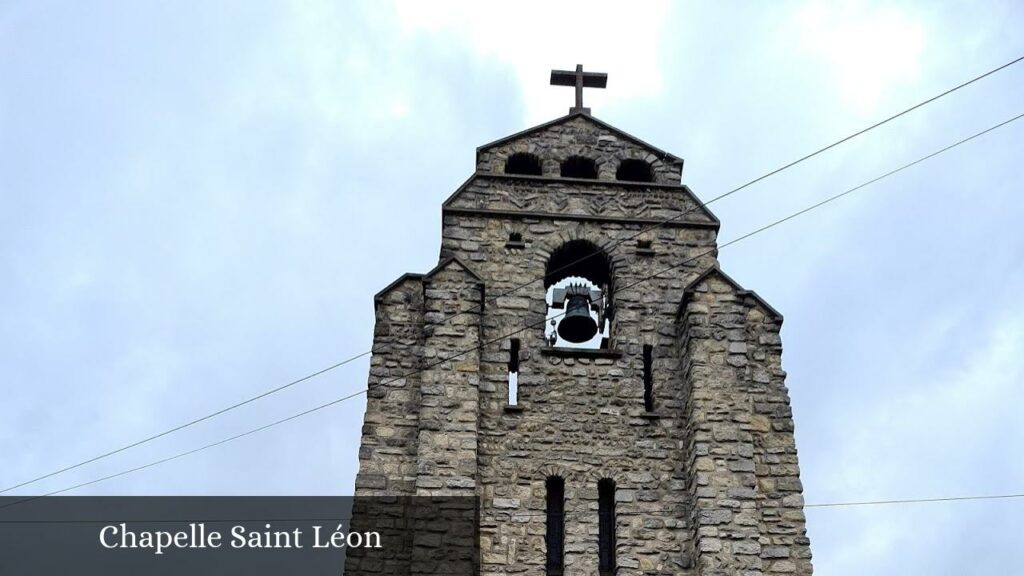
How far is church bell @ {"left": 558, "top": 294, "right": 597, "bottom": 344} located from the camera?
16.8m

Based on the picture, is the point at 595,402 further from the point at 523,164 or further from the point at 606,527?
the point at 523,164

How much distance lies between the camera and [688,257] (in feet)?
57.0

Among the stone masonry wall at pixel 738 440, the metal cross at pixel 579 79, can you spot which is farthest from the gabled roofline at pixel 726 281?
the metal cross at pixel 579 79

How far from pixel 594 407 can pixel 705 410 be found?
1406 millimetres

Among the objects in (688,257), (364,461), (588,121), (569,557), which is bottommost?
(569,557)

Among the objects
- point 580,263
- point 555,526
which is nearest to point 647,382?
point 580,263

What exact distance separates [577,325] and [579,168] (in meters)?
2.94

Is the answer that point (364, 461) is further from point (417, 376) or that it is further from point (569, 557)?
point (569, 557)

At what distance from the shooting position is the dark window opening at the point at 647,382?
1594cm

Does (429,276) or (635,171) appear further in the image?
(635,171)

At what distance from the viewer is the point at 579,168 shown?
1873 centimetres

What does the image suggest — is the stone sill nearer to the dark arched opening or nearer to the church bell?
the church bell

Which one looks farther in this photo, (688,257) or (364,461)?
(688,257)

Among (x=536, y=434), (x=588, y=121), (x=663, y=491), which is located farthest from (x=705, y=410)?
(x=588, y=121)
